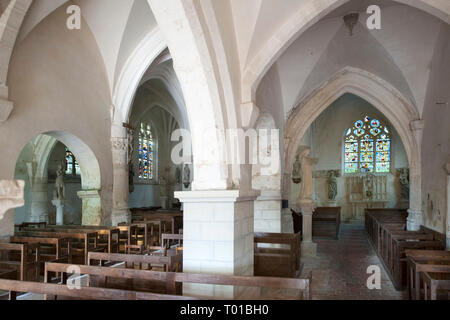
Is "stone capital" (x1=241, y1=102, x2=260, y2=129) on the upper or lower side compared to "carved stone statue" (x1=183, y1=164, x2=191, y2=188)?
upper

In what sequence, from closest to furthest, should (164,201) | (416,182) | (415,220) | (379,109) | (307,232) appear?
(307,232) < (415,220) < (416,182) < (379,109) < (164,201)

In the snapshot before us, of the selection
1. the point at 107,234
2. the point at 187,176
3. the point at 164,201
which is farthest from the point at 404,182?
the point at 107,234

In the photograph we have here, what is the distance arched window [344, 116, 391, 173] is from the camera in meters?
18.6

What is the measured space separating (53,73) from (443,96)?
8.65m

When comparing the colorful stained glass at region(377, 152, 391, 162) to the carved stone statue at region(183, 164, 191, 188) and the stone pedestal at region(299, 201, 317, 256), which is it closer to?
the carved stone statue at region(183, 164, 191, 188)

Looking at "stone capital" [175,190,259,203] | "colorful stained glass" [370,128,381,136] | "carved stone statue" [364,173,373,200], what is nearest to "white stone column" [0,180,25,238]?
"stone capital" [175,190,259,203]

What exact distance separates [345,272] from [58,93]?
7375 millimetres

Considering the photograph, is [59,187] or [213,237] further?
[59,187]

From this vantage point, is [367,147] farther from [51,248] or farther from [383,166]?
[51,248]

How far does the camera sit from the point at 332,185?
19.0 meters

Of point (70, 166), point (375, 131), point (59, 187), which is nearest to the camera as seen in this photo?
point (59, 187)

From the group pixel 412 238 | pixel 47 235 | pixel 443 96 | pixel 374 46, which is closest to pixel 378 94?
pixel 374 46

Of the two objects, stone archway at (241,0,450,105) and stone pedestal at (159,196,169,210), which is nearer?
stone archway at (241,0,450,105)

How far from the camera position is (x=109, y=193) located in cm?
926
